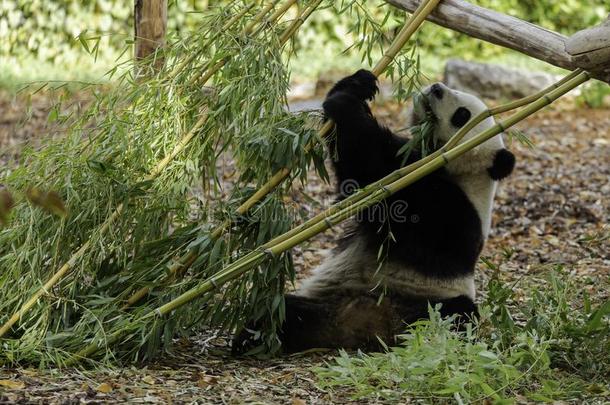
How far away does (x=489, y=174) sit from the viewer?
15.6 ft

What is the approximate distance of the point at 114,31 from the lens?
1270 centimetres

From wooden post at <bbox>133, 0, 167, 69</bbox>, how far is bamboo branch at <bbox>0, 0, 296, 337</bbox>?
2.42ft

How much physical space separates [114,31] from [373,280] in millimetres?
9090

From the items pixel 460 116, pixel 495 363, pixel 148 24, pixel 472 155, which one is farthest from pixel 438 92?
pixel 495 363

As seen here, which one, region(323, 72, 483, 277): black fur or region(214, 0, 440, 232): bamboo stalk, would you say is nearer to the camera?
region(214, 0, 440, 232): bamboo stalk

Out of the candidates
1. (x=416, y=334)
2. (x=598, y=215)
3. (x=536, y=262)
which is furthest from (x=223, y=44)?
(x=598, y=215)

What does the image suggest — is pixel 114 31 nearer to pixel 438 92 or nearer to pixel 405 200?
pixel 438 92

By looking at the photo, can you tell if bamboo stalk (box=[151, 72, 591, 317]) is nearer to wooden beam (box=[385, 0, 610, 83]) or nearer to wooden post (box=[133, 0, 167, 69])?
wooden beam (box=[385, 0, 610, 83])

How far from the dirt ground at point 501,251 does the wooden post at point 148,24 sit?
0.83 meters

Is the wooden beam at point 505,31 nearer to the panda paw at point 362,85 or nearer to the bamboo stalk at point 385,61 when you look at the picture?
the bamboo stalk at point 385,61

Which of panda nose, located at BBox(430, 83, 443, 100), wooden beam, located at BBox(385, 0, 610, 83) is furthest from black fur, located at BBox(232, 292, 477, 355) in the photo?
wooden beam, located at BBox(385, 0, 610, 83)

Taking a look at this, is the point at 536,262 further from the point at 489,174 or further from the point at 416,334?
the point at 416,334

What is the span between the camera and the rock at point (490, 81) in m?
11.3

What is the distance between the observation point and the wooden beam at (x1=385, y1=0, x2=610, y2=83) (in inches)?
162
